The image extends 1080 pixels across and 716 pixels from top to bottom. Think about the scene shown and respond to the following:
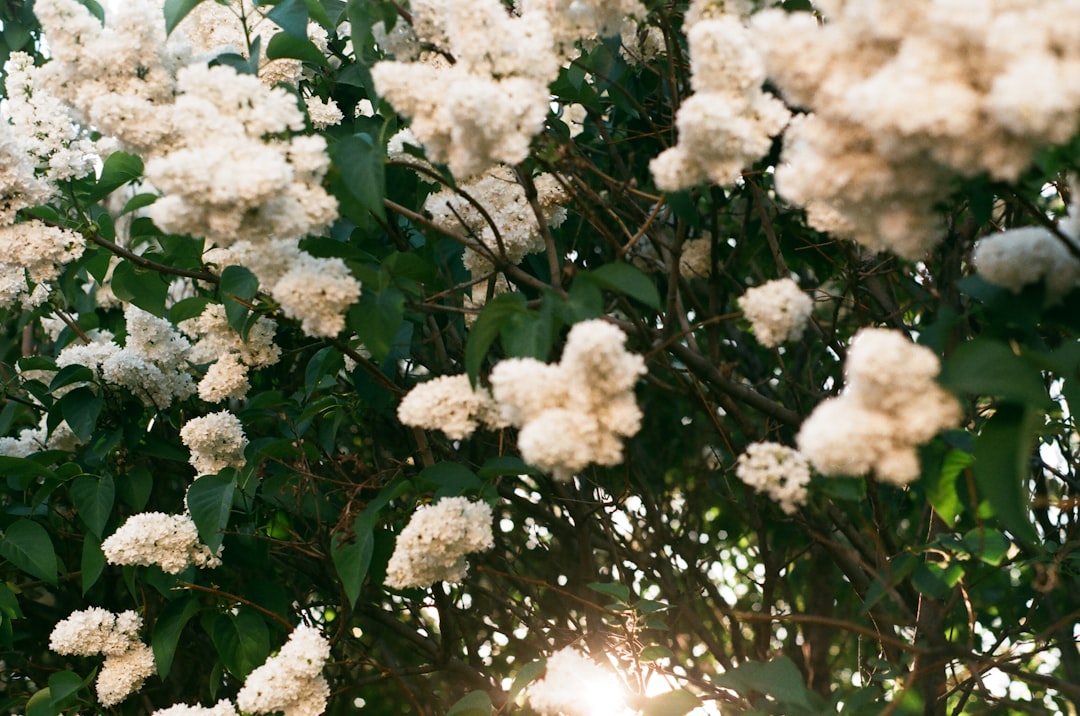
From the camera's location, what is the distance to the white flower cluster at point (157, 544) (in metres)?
2.19

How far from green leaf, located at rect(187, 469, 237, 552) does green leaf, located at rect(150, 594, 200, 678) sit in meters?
0.23

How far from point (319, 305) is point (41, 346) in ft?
9.15

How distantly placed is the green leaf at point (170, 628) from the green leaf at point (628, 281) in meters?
1.44

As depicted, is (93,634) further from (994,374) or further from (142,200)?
(994,374)

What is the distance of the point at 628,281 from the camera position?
1448 mm

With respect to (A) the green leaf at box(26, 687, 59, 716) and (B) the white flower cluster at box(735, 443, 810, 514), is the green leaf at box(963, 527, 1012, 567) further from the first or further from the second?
(A) the green leaf at box(26, 687, 59, 716)

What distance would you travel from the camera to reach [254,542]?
96.0 inches

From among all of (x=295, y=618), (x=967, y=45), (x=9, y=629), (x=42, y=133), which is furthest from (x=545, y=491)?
(x=967, y=45)

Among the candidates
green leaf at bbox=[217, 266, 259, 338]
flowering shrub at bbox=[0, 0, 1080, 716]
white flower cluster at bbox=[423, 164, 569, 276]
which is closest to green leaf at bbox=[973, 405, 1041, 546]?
flowering shrub at bbox=[0, 0, 1080, 716]

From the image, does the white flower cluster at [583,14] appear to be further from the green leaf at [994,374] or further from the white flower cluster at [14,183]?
the white flower cluster at [14,183]

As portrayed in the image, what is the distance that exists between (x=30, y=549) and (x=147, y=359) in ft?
1.77

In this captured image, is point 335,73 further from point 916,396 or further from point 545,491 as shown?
point 916,396

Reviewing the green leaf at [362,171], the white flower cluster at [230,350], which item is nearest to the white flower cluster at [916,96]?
the green leaf at [362,171]

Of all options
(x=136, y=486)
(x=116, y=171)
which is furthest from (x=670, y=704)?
(x=116, y=171)
